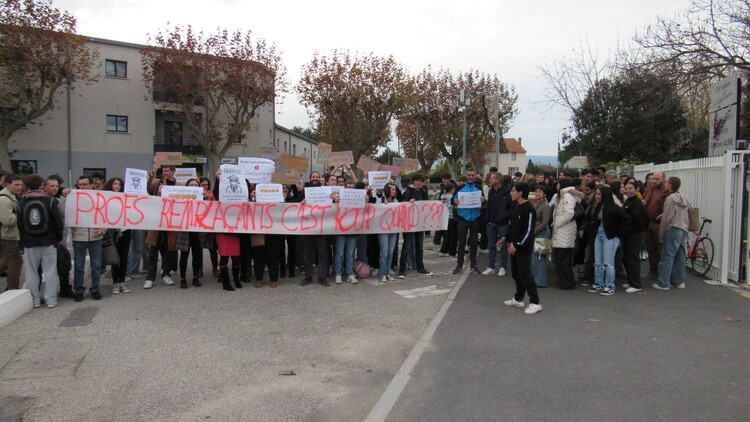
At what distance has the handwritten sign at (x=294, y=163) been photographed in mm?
11938

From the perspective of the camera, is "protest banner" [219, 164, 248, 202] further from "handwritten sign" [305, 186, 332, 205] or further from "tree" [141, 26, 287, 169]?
"tree" [141, 26, 287, 169]

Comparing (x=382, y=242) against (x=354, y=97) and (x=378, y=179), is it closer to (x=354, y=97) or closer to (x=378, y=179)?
(x=378, y=179)

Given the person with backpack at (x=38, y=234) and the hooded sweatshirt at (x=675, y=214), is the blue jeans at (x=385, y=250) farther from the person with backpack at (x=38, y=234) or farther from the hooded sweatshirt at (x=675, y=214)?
the person with backpack at (x=38, y=234)

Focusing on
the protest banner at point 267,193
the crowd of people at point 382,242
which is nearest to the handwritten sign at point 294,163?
the crowd of people at point 382,242

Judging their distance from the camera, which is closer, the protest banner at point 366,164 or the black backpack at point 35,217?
the black backpack at point 35,217

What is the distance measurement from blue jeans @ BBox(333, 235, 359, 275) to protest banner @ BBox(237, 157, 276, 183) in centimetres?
180

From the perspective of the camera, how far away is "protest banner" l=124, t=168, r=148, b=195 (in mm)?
9039

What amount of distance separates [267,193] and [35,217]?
11.6 feet

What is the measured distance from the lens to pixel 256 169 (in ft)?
32.0

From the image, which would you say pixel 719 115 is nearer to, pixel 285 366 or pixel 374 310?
pixel 374 310

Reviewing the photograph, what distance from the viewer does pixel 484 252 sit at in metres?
14.1

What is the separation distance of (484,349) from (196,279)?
549 centimetres

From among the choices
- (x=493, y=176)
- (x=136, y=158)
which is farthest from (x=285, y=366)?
(x=136, y=158)

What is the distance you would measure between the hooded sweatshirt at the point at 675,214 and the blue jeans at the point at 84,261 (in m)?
9.54
